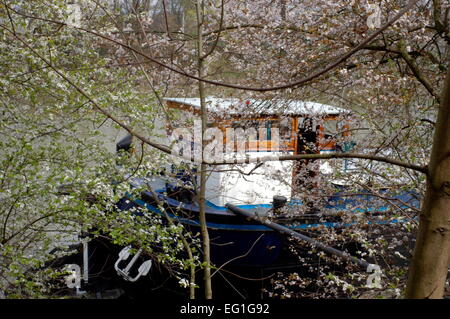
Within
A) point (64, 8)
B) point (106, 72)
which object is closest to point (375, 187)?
point (106, 72)

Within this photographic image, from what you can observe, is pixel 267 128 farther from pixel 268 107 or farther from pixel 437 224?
pixel 437 224

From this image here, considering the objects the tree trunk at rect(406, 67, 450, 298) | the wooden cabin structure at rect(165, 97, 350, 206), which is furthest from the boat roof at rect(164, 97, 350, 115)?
the tree trunk at rect(406, 67, 450, 298)

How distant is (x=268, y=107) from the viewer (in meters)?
5.09

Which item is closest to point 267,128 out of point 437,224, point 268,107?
point 268,107

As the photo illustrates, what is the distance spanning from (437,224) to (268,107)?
336cm

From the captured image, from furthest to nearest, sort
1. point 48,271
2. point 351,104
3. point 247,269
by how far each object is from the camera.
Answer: point 247,269
point 351,104
point 48,271

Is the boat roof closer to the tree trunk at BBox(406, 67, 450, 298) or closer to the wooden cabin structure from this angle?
the wooden cabin structure

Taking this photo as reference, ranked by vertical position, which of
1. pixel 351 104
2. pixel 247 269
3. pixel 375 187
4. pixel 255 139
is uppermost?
pixel 351 104

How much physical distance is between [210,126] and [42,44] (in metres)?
1.99

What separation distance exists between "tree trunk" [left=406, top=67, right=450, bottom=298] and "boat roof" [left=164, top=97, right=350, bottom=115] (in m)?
3.19

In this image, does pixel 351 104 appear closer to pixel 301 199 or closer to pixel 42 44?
pixel 301 199

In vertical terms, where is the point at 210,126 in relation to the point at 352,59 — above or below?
below

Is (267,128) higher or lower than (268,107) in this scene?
lower

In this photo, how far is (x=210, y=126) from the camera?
5.31 meters
